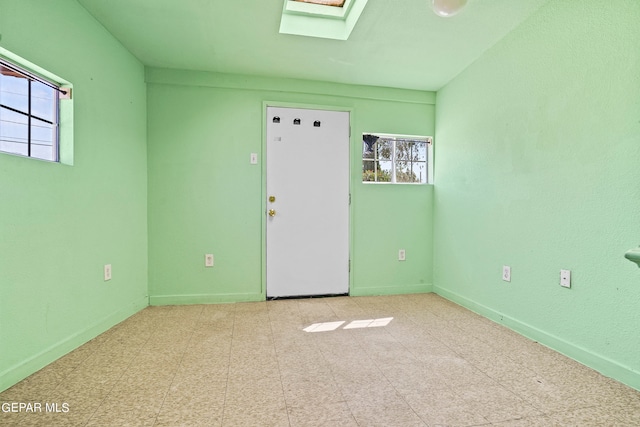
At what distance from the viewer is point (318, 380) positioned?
154cm

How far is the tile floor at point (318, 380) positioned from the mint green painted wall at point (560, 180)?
0.23 m

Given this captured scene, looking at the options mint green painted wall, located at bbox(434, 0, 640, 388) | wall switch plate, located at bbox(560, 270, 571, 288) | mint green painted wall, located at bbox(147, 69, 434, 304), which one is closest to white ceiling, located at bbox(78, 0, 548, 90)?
mint green painted wall, located at bbox(147, 69, 434, 304)

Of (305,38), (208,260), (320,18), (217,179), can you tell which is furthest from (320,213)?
(320,18)

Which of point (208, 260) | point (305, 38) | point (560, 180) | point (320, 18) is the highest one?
point (320, 18)

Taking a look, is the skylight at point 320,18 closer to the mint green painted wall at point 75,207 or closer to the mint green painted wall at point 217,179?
the mint green painted wall at point 217,179

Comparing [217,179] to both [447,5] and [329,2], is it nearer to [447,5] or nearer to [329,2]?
[329,2]

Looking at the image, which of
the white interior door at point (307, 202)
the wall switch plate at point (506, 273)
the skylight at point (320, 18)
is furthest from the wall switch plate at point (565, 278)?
the skylight at point (320, 18)

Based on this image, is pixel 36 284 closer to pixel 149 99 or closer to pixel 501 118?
pixel 149 99

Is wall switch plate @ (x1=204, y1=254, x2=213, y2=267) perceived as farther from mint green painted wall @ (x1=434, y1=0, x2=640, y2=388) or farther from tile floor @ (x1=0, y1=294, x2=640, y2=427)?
mint green painted wall @ (x1=434, y1=0, x2=640, y2=388)

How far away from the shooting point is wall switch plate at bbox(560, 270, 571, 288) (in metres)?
1.81

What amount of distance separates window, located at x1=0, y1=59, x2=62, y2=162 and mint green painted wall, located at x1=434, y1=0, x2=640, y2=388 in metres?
3.07

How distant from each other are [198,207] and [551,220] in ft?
9.18
